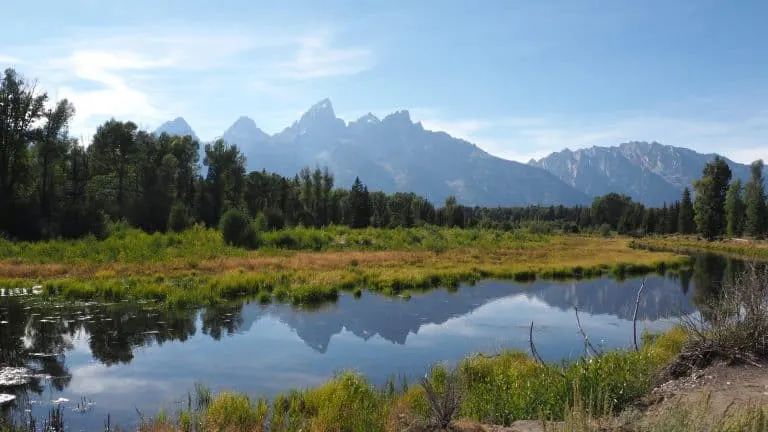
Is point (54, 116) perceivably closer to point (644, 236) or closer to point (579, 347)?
point (579, 347)

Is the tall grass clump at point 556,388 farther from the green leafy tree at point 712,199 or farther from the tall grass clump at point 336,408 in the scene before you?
the green leafy tree at point 712,199

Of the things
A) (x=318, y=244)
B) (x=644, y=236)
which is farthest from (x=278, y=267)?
(x=644, y=236)

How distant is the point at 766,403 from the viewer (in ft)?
27.1

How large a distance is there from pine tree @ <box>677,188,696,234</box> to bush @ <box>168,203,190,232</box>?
324ft

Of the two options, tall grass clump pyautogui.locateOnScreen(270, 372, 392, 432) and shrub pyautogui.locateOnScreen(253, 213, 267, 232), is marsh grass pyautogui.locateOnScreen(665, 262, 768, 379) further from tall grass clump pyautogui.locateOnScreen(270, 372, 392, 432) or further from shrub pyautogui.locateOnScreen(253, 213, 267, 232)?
shrub pyautogui.locateOnScreen(253, 213, 267, 232)

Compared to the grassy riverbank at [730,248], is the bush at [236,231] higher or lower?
higher

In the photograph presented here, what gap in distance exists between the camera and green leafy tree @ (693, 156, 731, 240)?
91.7 m

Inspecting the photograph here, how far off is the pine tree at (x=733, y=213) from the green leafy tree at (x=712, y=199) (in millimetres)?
888

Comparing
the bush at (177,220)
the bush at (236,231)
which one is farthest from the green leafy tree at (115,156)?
the bush at (236,231)

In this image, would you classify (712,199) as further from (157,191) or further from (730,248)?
(157,191)

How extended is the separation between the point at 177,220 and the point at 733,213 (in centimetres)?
9125

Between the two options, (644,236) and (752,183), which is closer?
(752,183)

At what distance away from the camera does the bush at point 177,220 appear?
2309 inches

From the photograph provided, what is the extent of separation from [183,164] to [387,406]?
81.9 meters
